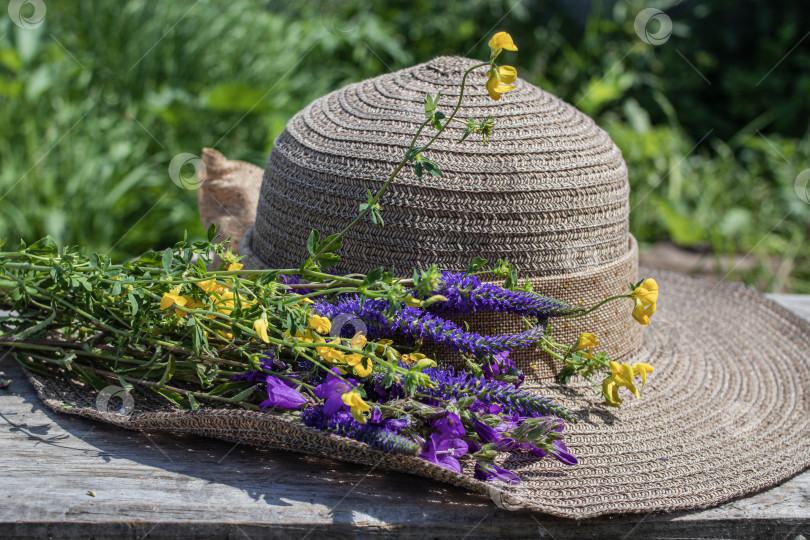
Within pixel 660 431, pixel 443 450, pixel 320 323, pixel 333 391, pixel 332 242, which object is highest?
pixel 332 242

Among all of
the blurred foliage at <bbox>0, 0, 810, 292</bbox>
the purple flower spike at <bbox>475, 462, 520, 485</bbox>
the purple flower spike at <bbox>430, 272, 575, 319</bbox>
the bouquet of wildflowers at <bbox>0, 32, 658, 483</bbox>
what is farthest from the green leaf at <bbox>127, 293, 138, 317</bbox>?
the blurred foliage at <bbox>0, 0, 810, 292</bbox>

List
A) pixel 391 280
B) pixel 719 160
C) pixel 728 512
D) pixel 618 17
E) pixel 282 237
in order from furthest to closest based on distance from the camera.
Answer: pixel 618 17 → pixel 719 160 → pixel 282 237 → pixel 728 512 → pixel 391 280

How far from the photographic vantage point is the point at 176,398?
1271mm

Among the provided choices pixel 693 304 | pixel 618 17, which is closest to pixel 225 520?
pixel 693 304

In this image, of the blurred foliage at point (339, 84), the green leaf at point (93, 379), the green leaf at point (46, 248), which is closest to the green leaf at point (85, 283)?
the green leaf at point (46, 248)

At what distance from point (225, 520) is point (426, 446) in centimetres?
33

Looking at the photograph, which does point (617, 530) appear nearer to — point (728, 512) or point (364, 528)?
point (728, 512)

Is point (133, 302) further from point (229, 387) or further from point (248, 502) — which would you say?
point (248, 502)

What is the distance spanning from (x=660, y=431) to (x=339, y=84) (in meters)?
3.50

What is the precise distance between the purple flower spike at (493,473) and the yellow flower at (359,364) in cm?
24

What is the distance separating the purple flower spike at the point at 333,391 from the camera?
42.9 inches

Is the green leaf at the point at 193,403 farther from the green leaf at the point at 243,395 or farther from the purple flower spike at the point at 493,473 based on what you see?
the purple flower spike at the point at 493,473

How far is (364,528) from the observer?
1105 mm

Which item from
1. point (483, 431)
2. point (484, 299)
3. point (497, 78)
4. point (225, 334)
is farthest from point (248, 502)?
point (497, 78)
